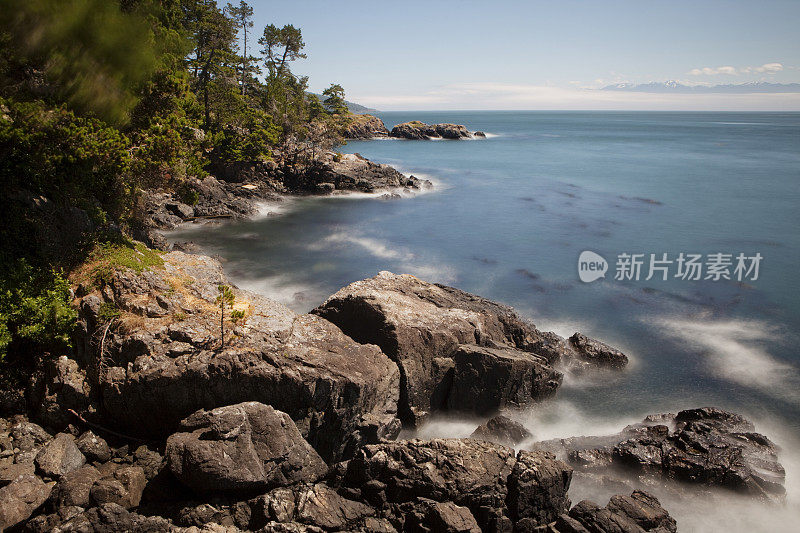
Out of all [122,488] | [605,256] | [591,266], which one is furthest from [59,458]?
[605,256]

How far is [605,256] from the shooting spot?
38.2m

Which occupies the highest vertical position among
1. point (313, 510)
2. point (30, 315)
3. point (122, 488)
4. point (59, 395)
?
point (30, 315)

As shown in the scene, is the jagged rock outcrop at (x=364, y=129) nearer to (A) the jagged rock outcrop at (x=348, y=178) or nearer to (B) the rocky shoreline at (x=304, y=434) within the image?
(A) the jagged rock outcrop at (x=348, y=178)

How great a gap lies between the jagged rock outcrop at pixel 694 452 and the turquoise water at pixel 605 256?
6.16ft

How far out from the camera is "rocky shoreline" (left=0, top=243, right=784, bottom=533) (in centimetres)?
1069

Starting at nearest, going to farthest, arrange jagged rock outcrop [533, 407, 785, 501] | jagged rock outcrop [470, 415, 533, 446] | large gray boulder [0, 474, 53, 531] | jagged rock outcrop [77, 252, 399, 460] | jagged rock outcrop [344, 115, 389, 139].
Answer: large gray boulder [0, 474, 53, 531], jagged rock outcrop [77, 252, 399, 460], jagged rock outcrop [533, 407, 785, 501], jagged rock outcrop [470, 415, 533, 446], jagged rock outcrop [344, 115, 389, 139]

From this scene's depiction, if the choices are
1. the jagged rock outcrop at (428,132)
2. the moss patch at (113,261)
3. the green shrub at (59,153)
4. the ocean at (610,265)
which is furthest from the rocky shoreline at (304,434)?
the jagged rock outcrop at (428,132)

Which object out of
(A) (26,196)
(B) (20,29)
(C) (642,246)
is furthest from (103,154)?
(C) (642,246)

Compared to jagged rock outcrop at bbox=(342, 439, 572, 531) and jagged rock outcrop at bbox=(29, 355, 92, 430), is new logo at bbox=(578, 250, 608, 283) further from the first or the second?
jagged rock outcrop at bbox=(29, 355, 92, 430)

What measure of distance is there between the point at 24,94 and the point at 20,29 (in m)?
2.25

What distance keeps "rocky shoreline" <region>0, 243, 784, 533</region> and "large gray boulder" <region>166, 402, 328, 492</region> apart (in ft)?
0.11

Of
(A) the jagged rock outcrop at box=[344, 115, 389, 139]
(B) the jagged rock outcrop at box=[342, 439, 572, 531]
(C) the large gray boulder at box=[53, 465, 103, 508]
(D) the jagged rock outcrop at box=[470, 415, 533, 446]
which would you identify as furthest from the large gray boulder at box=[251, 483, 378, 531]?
(A) the jagged rock outcrop at box=[344, 115, 389, 139]

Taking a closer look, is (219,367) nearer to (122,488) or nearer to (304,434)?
(304,434)

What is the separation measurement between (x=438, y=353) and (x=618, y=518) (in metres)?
7.81
